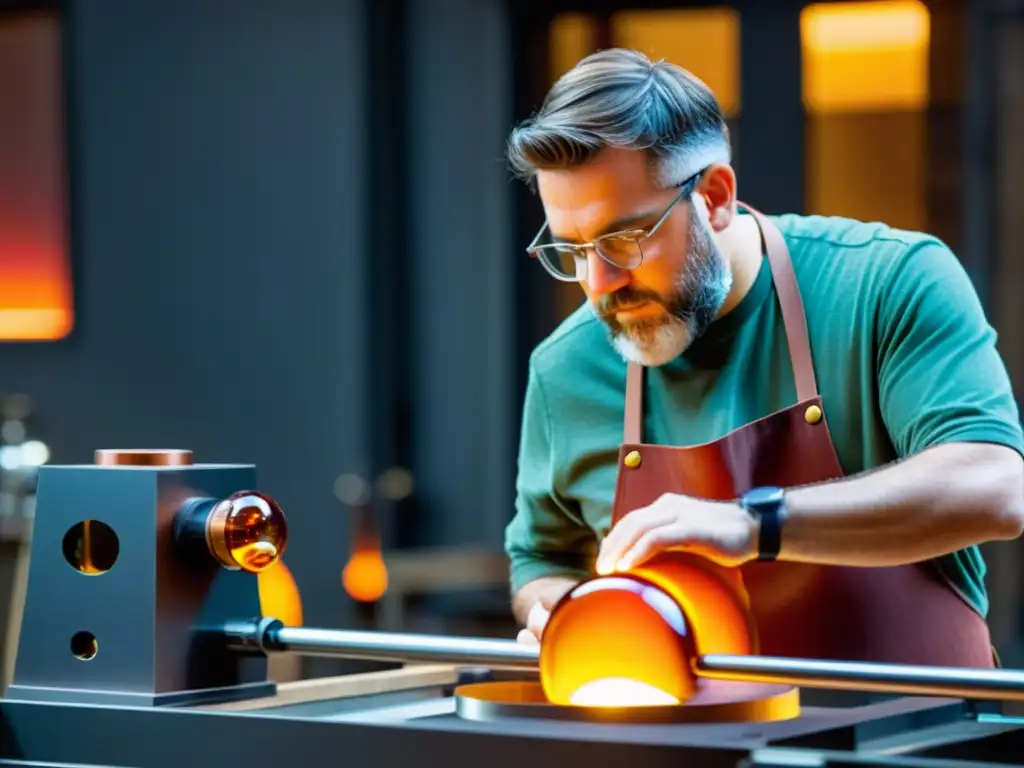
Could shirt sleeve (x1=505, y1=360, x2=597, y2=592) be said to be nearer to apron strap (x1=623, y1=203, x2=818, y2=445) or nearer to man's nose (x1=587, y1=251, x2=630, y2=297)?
apron strap (x1=623, y1=203, x2=818, y2=445)

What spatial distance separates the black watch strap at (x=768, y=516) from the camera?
1.73 metres

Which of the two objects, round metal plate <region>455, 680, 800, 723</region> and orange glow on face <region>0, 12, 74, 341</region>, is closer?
round metal plate <region>455, 680, 800, 723</region>

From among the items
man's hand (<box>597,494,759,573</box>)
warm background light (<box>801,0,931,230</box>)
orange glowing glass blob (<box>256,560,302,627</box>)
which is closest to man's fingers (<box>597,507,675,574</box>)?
man's hand (<box>597,494,759,573</box>)

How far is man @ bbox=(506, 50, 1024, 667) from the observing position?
73.4 inches

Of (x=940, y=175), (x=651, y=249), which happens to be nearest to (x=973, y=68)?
(x=940, y=175)

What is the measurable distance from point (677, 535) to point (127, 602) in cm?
52

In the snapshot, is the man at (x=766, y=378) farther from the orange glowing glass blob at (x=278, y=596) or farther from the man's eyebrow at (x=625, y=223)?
the orange glowing glass blob at (x=278, y=596)

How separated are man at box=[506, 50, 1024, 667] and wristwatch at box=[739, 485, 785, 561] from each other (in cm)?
5

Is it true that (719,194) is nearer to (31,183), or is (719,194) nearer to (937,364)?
(937,364)

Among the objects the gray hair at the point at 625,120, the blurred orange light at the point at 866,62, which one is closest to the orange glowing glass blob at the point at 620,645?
the gray hair at the point at 625,120

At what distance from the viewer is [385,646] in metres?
1.67

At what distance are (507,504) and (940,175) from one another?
1621mm

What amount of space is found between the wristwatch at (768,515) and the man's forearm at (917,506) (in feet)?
0.10

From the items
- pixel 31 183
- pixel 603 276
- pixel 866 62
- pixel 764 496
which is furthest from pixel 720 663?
pixel 31 183
